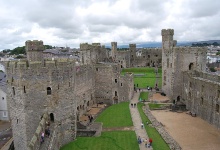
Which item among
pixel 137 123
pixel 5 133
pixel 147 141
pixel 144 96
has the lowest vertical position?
pixel 5 133

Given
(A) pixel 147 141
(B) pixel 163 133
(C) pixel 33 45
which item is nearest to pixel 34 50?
(C) pixel 33 45

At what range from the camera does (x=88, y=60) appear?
42375mm

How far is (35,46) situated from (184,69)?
85.8ft

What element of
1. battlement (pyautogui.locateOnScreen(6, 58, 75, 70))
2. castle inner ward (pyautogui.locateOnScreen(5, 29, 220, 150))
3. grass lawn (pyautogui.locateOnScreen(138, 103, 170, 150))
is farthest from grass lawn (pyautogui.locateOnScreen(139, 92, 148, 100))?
battlement (pyautogui.locateOnScreen(6, 58, 75, 70))

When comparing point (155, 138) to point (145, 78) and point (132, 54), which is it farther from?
point (132, 54)

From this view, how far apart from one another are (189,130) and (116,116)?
9.73m

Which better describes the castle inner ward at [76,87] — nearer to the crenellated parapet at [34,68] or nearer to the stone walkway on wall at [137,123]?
the crenellated parapet at [34,68]

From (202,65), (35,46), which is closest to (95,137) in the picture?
(35,46)

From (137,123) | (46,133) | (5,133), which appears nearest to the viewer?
(46,133)

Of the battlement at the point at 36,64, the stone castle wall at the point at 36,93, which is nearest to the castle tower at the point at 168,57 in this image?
the stone castle wall at the point at 36,93

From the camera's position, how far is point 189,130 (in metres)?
27.8

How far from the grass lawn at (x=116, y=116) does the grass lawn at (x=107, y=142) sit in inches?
156

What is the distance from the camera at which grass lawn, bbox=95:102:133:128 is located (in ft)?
97.5

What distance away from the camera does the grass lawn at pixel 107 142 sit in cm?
2119
